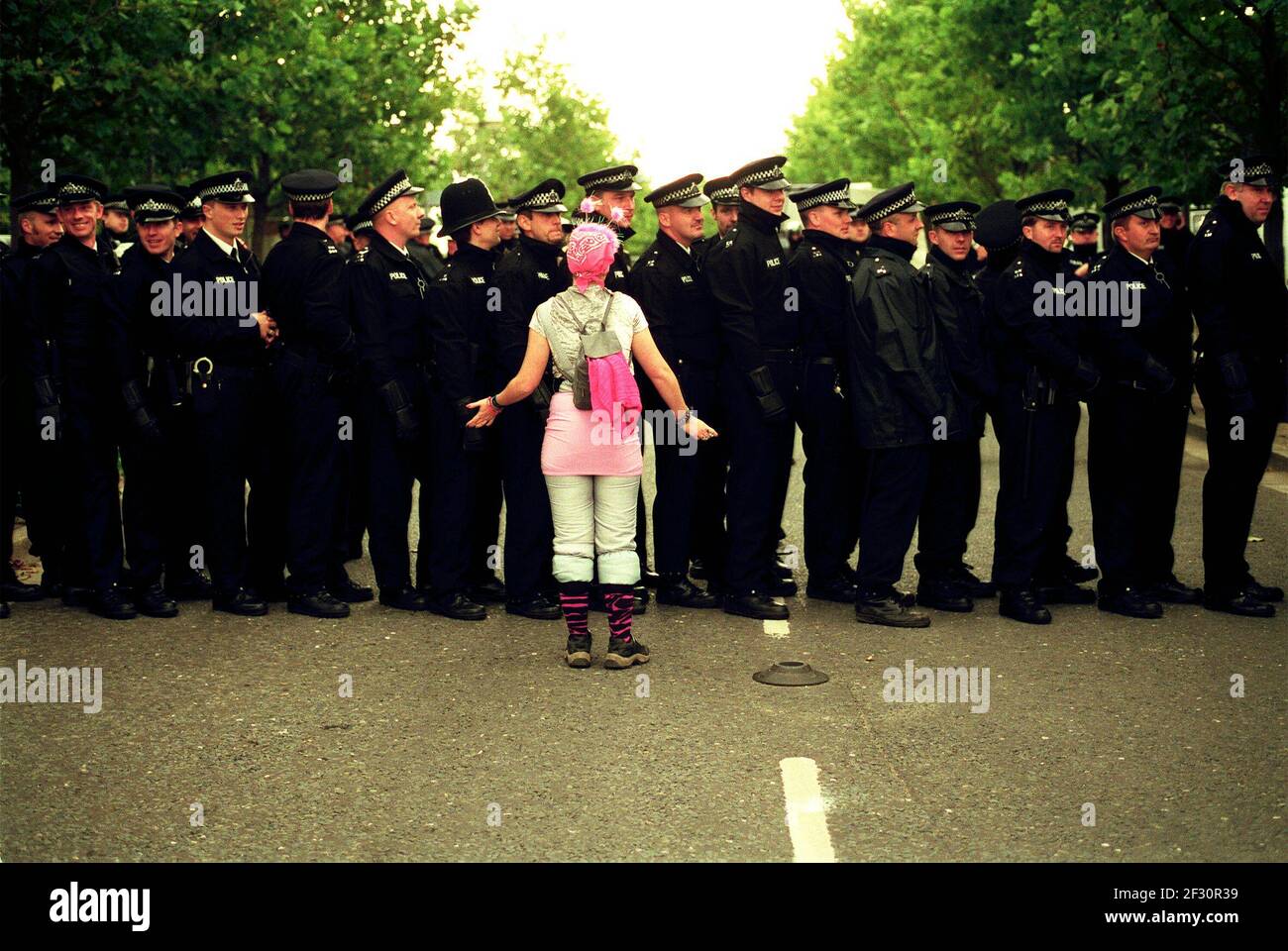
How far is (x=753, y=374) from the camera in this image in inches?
356

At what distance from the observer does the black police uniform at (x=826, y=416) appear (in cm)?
941

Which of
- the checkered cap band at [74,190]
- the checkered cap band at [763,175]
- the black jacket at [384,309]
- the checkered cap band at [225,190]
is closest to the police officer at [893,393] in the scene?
the checkered cap band at [763,175]

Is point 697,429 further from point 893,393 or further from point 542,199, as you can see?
point 542,199

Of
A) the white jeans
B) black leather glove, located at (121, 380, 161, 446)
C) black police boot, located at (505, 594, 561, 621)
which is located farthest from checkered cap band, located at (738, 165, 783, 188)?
black leather glove, located at (121, 380, 161, 446)

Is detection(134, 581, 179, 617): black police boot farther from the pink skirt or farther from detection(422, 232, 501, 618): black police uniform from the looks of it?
the pink skirt

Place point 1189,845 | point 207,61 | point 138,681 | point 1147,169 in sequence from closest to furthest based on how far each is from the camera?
point 1189,845, point 138,681, point 207,61, point 1147,169

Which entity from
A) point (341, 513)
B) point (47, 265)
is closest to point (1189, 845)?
point (341, 513)

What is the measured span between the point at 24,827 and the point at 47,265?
4.53m

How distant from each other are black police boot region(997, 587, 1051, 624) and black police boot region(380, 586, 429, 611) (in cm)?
312

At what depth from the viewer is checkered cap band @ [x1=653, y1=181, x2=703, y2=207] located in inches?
368

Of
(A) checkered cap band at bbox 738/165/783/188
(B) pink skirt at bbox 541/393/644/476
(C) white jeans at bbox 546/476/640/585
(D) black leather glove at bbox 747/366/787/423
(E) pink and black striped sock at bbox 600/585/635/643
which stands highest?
(A) checkered cap band at bbox 738/165/783/188

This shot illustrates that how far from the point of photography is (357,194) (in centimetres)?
3206

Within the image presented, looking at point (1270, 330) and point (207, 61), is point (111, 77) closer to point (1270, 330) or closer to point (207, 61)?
point (207, 61)

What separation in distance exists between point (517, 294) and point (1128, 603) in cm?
362
